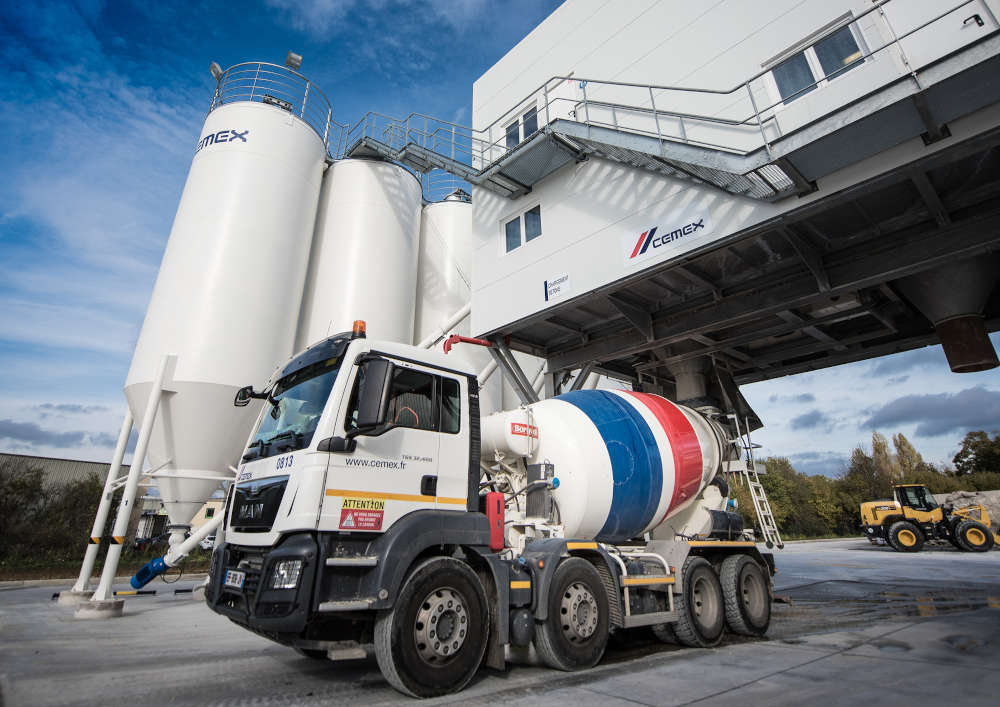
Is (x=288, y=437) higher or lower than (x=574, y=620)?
higher

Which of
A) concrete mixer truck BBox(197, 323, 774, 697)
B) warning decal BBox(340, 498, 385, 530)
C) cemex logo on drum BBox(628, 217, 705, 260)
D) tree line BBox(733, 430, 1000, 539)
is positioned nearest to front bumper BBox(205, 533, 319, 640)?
concrete mixer truck BBox(197, 323, 774, 697)

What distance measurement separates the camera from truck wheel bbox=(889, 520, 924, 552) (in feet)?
68.9

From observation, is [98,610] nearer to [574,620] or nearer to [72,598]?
[72,598]

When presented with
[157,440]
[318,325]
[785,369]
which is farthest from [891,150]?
[157,440]

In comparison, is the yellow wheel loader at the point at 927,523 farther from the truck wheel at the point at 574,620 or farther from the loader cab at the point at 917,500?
the truck wheel at the point at 574,620

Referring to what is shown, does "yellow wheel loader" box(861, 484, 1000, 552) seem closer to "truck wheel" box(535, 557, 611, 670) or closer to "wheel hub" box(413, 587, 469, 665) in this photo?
"truck wheel" box(535, 557, 611, 670)

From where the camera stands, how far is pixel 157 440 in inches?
417

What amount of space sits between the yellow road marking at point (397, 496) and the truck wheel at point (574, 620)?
1333mm

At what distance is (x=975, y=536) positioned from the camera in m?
20.1

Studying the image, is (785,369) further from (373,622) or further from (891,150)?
(373,622)

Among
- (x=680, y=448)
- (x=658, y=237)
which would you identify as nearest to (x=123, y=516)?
(x=680, y=448)

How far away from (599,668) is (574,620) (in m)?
0.54

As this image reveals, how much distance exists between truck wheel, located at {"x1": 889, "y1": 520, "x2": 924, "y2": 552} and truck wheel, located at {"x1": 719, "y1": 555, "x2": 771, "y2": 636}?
1922 cm

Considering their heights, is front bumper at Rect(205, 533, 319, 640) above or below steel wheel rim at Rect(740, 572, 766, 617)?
above
